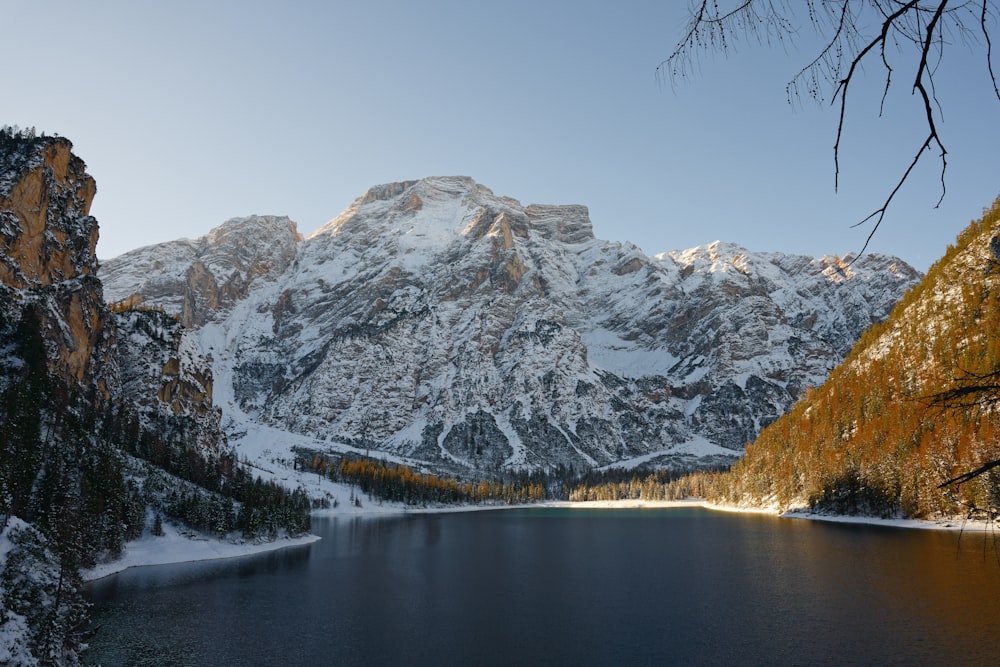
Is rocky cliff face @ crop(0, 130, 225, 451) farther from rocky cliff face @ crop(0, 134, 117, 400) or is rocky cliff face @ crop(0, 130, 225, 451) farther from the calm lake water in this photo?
the calm lake water

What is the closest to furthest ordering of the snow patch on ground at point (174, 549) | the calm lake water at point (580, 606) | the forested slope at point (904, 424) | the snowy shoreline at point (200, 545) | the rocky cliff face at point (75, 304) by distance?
the calm lake water at point (580, 606) < the snowy shoreline at point (200, 545) < the snow patch on ground at point (174, 549) < the forested slope at point (904, 424) < the rocky cliff face at point (75, 304)

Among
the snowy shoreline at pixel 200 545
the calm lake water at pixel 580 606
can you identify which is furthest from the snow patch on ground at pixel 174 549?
the calm lake water at pixel 580 606

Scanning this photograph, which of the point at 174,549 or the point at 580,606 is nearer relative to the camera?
the point at 580,606

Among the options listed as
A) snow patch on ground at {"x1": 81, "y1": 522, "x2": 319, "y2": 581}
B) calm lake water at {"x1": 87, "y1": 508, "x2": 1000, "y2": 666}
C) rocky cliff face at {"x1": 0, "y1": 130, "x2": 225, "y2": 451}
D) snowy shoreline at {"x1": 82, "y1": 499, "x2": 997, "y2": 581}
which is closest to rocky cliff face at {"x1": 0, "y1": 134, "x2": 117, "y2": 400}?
rocky cliff face at {"x1": 0, "y1": 130, "x2": 225, "y2": 451}

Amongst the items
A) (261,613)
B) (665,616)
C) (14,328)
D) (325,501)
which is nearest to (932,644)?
(665,616)

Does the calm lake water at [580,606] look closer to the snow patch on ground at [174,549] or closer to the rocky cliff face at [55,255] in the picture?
the snow patch on ground at [174,549]

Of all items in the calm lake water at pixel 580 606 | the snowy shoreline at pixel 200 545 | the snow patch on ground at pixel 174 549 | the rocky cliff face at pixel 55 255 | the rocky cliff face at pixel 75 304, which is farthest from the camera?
the rocky cliff face at pixel 75 304

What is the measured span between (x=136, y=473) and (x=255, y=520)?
17946 millimetres

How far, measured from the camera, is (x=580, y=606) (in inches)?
1726

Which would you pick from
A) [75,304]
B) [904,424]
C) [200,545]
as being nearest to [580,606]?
[200,545]

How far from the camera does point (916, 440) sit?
3460 inches

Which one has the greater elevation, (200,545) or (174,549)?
(174,549)

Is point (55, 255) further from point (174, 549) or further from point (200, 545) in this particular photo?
point (174, 549)

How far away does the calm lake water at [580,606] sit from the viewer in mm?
32188
